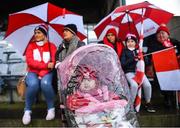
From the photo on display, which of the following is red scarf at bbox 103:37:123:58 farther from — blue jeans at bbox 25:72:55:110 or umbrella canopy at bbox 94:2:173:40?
blue jeans at bbox 25:72:55:110

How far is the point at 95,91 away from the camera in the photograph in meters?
4.71

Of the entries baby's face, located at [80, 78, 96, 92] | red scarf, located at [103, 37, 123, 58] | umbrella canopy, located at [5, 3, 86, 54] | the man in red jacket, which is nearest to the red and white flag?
red scarf, located at [103, 37, 123, 58]

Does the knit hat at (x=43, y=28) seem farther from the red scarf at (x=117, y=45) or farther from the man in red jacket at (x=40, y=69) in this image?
the red scarf at (x=117, y=45)

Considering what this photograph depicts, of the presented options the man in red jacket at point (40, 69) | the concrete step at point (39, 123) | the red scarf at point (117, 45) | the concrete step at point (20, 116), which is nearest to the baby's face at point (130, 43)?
the red scarf at point (117, 45)

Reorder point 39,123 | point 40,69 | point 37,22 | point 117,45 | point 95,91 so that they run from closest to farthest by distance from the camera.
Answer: point 95,91, point 39,123, point 40,69, point 37,22, point 117,45

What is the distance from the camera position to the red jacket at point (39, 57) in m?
6.52

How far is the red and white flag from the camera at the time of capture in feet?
23.4

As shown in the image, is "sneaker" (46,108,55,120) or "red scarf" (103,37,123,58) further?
"red scarf" (103,37,123,58)

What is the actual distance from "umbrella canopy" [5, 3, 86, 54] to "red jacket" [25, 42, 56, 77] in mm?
244

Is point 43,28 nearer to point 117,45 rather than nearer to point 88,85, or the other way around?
point 117,45

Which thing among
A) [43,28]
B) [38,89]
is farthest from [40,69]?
[43,28]

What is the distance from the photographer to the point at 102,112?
178 inches

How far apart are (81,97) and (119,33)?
10.2 ft

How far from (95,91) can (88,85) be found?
0.12 m
